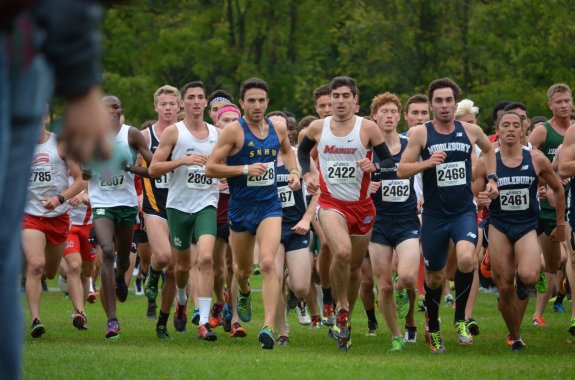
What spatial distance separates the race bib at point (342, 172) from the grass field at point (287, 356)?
1683mm

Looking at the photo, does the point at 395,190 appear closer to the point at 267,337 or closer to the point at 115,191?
the point at 267,337

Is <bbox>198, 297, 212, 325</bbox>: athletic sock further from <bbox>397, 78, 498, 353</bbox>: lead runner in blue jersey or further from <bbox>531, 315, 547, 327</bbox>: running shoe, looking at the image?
<bbox>531, 315, 547, 327</bbox>: running shoe

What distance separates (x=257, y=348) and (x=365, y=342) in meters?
1.65

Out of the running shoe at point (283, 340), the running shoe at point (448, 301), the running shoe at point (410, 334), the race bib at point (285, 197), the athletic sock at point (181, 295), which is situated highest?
the race bib at point (285, 197)

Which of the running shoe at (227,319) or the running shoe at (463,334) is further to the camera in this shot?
the running shoe at (227,319)

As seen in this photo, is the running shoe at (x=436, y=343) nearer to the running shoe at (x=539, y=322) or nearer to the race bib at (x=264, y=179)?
the race bib at (x=264, y=179)

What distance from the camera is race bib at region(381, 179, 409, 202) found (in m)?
13.4

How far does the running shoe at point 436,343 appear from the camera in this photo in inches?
459

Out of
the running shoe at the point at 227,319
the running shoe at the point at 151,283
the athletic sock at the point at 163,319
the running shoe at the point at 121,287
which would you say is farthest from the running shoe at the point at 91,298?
the athletic sock at the point at 163,319

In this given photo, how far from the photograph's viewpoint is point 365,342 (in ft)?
42.9

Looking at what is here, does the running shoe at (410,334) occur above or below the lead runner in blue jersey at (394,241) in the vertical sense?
below

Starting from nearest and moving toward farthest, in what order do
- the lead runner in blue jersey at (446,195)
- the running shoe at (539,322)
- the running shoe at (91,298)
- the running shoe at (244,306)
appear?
1. the lead runner in blue jersey at (446,195)
2. the running shoe at (244,306)
3. the running shoe at (539,322)
4. the running shoe at (91,298)

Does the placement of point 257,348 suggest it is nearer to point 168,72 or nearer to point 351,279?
point 351,279

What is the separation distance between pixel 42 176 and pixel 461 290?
472cm
